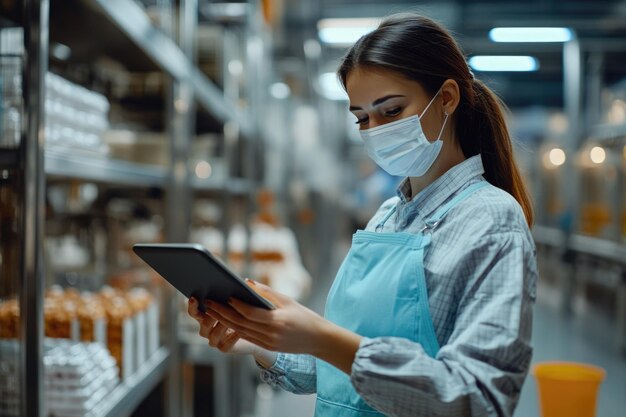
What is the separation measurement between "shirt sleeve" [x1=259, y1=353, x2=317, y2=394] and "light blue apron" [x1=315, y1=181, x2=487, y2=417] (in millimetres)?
97

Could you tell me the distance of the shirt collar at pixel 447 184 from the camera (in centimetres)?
128

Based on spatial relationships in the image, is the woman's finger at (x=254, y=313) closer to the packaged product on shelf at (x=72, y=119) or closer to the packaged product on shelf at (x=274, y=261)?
the packaged product on shelf at (x=72, y=119)

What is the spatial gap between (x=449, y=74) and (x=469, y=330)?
53cm

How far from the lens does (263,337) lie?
1047mm

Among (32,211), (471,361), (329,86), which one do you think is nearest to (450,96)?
(471,361)

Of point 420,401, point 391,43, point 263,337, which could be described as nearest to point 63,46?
point 391,43

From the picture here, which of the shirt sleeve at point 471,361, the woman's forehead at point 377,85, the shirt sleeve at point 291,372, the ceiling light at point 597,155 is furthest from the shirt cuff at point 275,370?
the ceiling light at point 597,155

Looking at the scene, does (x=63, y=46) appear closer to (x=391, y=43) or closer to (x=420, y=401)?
(x=391, y=43)

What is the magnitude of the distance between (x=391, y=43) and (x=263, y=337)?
0.61 m

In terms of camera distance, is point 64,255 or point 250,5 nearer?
point 64,255

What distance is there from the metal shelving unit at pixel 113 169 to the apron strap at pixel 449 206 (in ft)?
2.82

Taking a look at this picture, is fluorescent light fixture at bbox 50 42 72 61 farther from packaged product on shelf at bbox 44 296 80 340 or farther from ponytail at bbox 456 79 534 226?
ponytail at bbox 456 79 534 226

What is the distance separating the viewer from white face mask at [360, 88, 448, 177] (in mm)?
1268

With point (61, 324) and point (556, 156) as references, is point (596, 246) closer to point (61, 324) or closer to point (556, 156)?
point (556, 156)
